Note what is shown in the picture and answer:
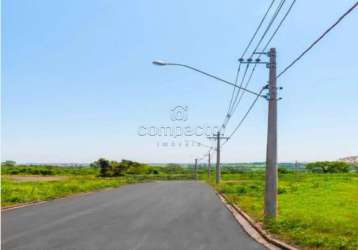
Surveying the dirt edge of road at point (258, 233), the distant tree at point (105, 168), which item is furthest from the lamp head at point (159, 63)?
the distant tree at point (105, 168)

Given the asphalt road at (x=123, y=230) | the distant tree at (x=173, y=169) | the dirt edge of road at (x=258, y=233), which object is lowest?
the asphalt road at (x=123, y=230)

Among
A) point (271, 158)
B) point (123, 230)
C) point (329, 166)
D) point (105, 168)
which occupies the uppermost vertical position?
point (329, 166)

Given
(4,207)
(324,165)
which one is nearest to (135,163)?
(324,165)

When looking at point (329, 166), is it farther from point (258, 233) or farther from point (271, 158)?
point (258, 233)

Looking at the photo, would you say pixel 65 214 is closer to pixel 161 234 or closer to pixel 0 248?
pixel 161 234

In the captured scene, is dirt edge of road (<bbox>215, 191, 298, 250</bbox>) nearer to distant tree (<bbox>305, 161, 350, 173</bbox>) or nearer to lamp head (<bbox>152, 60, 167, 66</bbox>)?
lamp head (<bbox>152, 60, 167, 66</bbox>)

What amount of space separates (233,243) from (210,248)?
1.18 m

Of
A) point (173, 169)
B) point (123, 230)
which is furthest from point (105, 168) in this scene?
point (123, 230)

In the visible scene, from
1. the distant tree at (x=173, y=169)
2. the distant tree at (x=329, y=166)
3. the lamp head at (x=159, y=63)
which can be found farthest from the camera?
the distant tree at (x=329, y=166)

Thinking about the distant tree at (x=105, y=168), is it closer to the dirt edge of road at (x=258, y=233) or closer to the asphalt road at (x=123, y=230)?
the asphalt road at (x=123, y=230)

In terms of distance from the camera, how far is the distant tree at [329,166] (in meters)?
153

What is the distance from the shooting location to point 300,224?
15078mm

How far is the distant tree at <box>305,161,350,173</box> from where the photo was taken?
153 meters

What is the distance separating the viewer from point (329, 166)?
523ft
